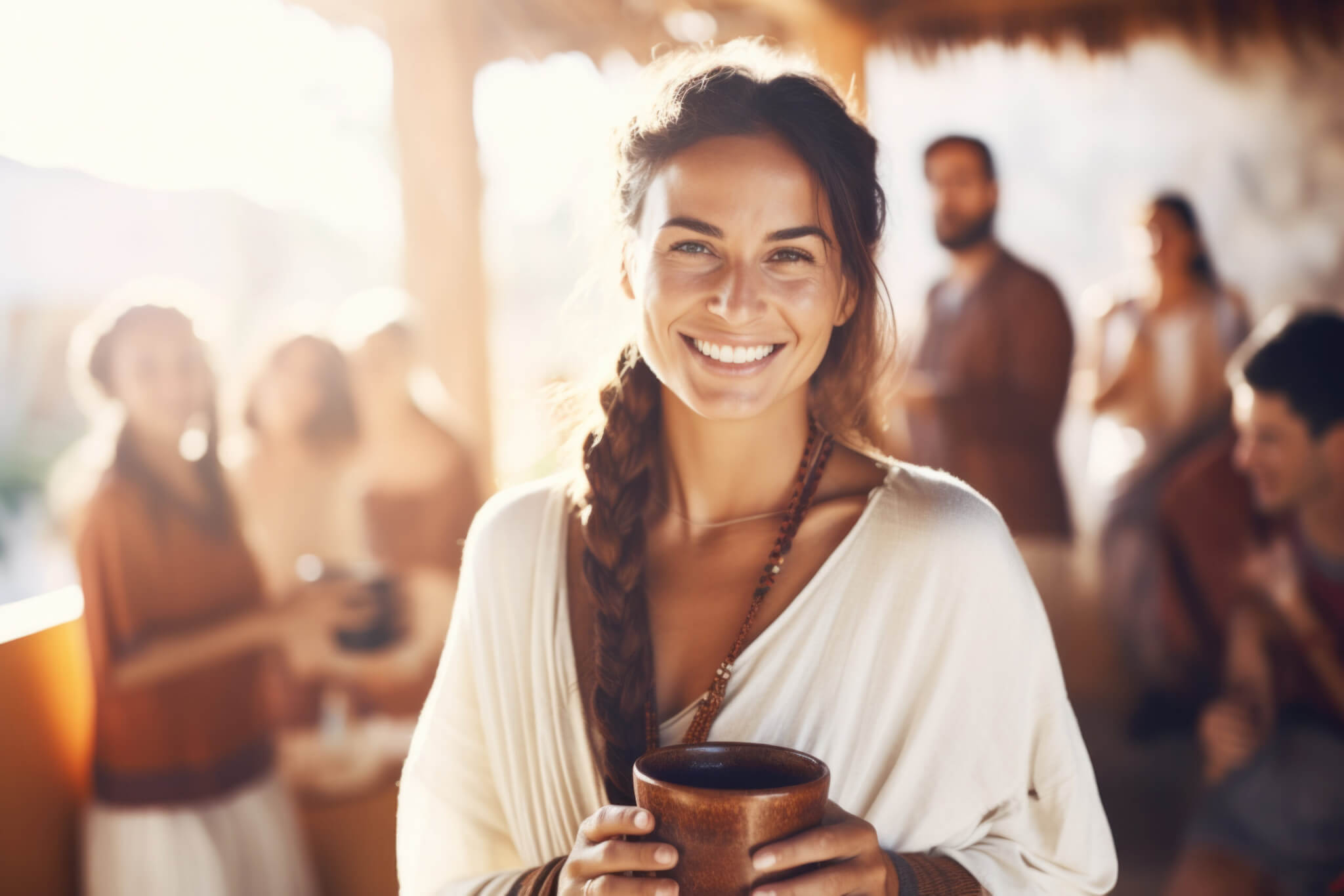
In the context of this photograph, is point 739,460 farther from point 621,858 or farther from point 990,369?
point 990,369

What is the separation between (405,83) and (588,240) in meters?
3.22

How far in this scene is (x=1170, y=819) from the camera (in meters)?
4.46

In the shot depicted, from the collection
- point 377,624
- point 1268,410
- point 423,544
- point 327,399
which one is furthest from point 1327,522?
point 327,399

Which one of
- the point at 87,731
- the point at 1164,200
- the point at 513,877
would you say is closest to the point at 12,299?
→ the point at 87,731

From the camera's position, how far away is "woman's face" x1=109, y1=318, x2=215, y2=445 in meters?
3.22

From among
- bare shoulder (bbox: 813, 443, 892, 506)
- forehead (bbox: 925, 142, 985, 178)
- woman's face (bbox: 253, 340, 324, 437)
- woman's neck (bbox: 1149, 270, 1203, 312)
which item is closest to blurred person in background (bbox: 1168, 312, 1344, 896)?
woman's neck (bbox: 1149, 270, 1203, 312)

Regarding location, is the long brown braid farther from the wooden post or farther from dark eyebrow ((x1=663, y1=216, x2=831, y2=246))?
→ the wooden post

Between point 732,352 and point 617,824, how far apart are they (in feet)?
1.88

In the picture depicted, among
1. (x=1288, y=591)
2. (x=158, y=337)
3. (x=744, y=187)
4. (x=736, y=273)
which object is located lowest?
(x=1288, y=591)

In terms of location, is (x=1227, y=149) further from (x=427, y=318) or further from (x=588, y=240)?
(x=588, y=240)

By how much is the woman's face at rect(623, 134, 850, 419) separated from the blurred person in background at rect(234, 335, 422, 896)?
2389 millimetres

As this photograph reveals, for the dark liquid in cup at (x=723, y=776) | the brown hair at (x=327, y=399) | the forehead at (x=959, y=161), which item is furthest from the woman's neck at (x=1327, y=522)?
the brown hair at (x=327, y=399)

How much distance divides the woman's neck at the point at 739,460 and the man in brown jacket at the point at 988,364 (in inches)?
138

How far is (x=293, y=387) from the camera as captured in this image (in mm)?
3943
